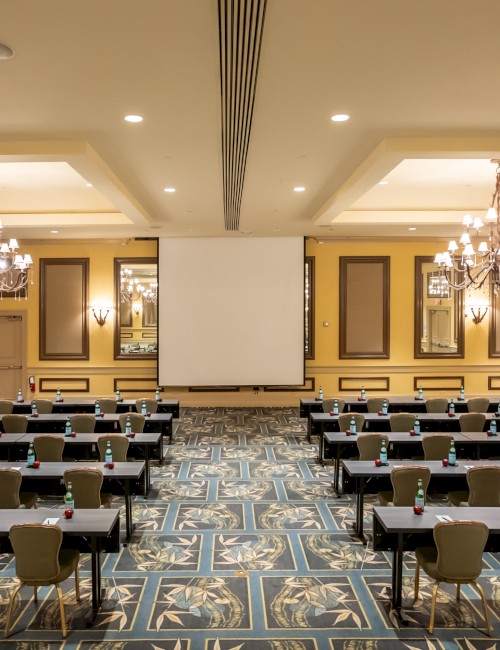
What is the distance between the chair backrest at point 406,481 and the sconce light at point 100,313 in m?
10.3

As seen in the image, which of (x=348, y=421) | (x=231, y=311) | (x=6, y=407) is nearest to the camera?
(x=348, y=421)

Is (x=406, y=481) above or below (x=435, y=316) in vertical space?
below

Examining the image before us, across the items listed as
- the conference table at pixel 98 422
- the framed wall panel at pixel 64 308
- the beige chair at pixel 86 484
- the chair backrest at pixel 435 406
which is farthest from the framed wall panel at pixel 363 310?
the beige chair at pixel 86 484

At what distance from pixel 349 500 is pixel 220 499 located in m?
1.75

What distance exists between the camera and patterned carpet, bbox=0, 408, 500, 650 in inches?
183

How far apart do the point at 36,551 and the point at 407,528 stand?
3.01 m

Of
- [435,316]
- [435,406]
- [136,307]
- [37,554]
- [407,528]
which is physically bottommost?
[37,554]

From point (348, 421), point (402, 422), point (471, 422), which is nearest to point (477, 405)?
point (471, 422)

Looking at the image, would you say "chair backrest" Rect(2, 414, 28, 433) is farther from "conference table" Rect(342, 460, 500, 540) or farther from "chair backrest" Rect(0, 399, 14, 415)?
"conference table" Rect(342, 460, 500, 540)

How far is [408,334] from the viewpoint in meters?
14.9

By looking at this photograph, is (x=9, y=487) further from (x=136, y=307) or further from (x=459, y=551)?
(x=136, y=307)

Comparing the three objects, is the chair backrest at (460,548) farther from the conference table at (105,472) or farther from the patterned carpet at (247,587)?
the conference table at (105,472)

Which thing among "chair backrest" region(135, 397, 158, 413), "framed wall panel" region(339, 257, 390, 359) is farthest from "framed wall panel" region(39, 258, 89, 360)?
"framed wall panel" region(339, 257, 390, 359)

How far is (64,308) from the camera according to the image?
1483 centimetres
